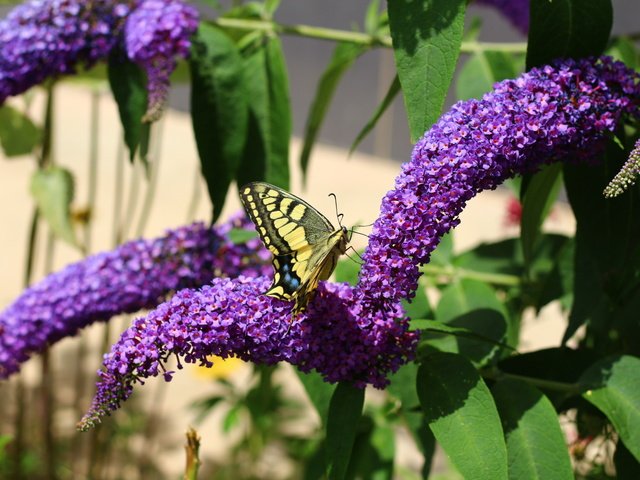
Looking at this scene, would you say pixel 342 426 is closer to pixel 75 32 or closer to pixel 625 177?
pixel 625 177

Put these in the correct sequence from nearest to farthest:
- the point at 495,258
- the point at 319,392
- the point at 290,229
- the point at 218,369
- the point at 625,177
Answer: the point at 625,177, the point at 290,229, the point at 319,392, the point at 495,258, the point at 218,369

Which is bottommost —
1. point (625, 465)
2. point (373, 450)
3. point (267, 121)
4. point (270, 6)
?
point (373, 450)

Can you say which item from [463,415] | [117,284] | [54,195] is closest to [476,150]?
[463,415]

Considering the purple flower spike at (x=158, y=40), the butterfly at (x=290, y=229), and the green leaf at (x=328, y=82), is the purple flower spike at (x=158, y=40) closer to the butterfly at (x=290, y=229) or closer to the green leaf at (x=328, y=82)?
the green leaf at (x=328, y=82)

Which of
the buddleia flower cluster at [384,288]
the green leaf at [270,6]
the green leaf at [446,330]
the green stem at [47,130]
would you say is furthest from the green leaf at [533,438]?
the green stem at [47,130]

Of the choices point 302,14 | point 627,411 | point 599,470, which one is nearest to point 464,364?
point 627,411

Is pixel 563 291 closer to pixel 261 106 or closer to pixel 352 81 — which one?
pixel 261 106

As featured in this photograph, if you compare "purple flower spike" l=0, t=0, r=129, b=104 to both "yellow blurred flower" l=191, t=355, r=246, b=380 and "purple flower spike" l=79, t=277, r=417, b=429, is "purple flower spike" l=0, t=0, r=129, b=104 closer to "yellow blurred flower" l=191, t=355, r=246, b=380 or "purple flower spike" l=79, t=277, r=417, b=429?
"purple flower spike" l=79, t=277, r=417, b=429
